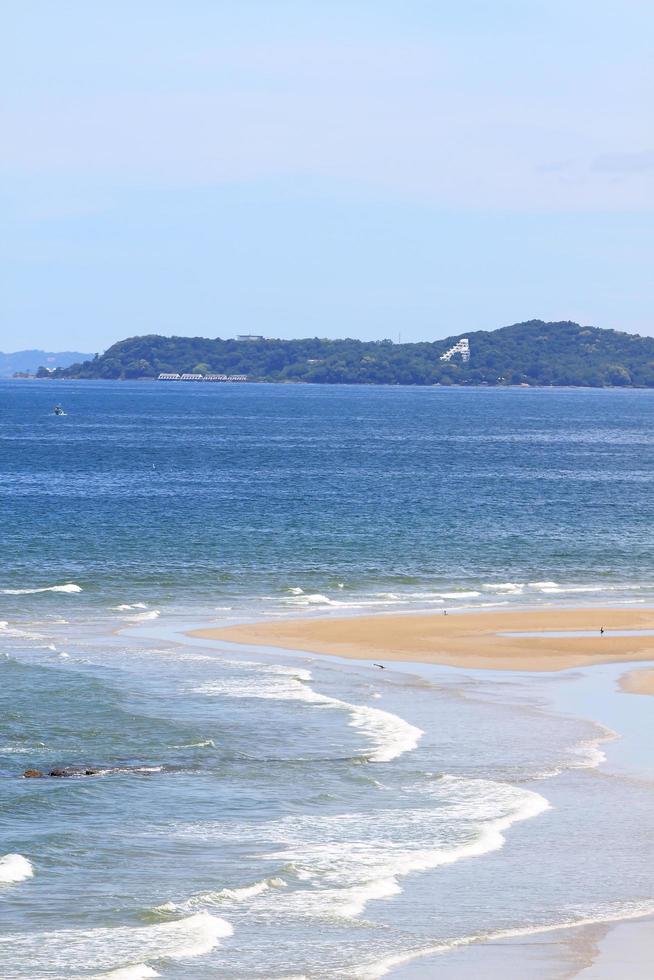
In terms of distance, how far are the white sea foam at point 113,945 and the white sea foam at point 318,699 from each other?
28.2 ft

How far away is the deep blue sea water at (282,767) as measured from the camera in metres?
17.5

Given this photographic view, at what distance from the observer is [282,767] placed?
2492cm

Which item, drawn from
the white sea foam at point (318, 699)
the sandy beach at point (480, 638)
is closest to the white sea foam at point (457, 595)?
the sandy beach at point (480, 638)

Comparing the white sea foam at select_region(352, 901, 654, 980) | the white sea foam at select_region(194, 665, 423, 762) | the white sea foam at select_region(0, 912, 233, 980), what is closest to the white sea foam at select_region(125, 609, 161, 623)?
the white sea foam at select_region(194, 665, 423, 762)

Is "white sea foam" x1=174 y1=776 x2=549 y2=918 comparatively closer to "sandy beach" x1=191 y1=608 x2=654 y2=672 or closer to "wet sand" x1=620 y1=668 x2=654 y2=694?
"wet sand" x1=620 y1=668 x2=654 y2=694

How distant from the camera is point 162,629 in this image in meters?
39.9

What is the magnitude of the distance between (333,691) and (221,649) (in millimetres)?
5790

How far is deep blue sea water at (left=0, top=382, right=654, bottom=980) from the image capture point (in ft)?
57.4

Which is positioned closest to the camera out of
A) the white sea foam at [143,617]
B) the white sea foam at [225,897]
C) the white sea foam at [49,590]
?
the white sea foam at [225,897]

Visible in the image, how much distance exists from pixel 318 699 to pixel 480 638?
9230mm

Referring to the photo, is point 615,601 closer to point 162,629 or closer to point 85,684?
point 162,629

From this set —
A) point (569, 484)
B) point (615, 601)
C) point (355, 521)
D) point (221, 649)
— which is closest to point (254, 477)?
point (569, 484)

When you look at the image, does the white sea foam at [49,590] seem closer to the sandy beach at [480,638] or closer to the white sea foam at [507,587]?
the sandy beach at [480,638]

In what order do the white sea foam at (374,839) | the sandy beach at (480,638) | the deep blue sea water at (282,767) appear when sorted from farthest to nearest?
1. the sandy beach at (480,638)
2. the white sea foam at (374,839)
3. the deep blue sea water at (282,767)
